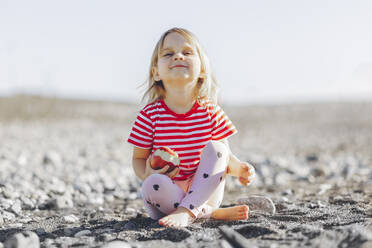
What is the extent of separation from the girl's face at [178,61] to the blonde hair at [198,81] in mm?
43

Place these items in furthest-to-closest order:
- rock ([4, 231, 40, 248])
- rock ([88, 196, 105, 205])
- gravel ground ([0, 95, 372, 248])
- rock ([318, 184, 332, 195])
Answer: rock ([318, 184, 332, 195])
rock ([88, 196, 105, 205])
gravel ground ([0, 95, 372, 248])
rock ([4, 231, 40, 248])

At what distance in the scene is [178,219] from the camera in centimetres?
243

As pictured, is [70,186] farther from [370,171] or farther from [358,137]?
[358,137]

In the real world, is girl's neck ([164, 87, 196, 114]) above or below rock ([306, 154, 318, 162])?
above

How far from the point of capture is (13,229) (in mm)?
2592

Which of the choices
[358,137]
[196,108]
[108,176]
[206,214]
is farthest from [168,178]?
[358,137]

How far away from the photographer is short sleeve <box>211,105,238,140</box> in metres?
2.80

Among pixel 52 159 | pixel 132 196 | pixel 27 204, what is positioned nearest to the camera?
pixel 27 204

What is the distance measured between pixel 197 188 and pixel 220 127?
490mm

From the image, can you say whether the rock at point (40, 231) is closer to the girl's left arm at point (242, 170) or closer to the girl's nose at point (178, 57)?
the girl's left arm at point (242, 170)

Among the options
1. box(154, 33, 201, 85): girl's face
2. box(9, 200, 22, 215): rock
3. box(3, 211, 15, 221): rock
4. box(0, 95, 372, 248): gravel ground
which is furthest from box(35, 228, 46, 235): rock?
box(154, 33, 201, 85): girl's face

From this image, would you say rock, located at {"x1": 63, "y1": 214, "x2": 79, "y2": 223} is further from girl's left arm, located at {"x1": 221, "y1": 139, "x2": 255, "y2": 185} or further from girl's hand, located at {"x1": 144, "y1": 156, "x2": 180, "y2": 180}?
girl's left arm, located at {"x1": 221, "y1": 139, "x2": 255, "y2": 185}

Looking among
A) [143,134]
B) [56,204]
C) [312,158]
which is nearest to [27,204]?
[56,204]

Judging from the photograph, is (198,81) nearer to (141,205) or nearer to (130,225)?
(130,225)
